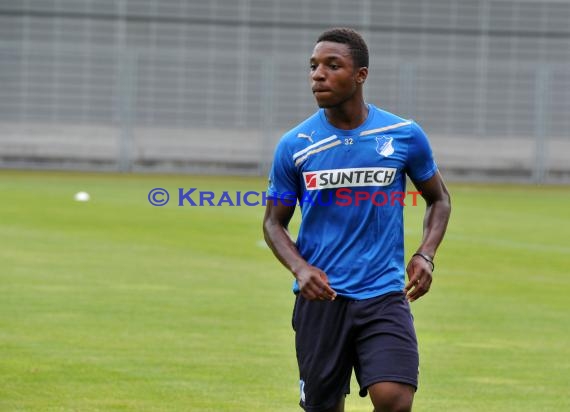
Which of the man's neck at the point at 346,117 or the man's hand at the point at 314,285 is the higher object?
the man's neck at the point at 346,117

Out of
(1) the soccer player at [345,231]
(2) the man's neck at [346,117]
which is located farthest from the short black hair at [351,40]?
(2) the man's neck at [346,117]

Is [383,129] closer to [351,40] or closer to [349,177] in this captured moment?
[349,177]

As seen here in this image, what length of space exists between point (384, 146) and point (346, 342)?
0.89m

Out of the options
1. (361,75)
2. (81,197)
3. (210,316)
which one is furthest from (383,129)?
(81,197)

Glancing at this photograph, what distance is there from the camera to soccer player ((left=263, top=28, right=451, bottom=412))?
21.9ft

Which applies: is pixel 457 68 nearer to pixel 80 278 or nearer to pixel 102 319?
pixel 80 278

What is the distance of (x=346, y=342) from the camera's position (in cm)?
672

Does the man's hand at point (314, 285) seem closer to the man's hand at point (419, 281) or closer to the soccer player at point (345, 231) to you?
the soccer player at point (345, 231)

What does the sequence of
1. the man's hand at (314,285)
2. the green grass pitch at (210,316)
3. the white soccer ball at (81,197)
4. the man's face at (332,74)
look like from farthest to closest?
1. the white soccer ball at (81,197)
2. the green grass pitch at (210,316)
3. the man's face at (332,74)
4. the man's hand at (314,285)

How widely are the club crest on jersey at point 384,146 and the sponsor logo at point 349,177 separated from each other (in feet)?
0.23

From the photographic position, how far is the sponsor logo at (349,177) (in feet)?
21.9

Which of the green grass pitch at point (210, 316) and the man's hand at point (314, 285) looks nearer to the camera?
the man's hand at point (314, 285)

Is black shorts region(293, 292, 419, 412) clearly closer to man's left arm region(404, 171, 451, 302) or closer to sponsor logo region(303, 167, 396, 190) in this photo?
man's left arm region(404, 171, 451, 302)

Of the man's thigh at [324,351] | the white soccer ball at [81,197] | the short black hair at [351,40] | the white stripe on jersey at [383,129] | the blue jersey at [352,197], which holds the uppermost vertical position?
the short black hair at [351,40]
